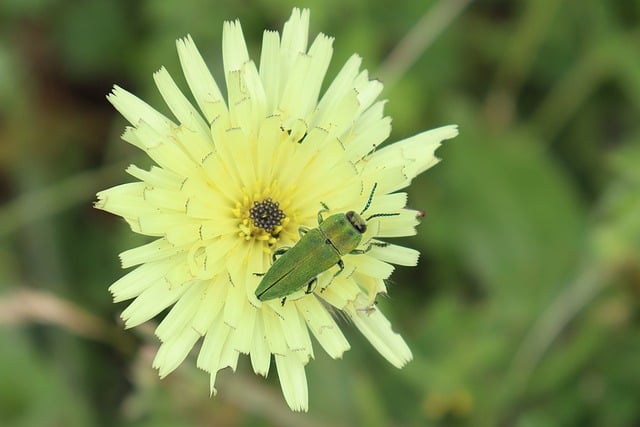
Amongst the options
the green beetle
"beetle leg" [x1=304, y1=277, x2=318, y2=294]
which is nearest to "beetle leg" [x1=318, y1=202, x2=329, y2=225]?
the green beetle

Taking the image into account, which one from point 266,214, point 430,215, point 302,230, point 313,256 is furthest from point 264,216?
point 430,215

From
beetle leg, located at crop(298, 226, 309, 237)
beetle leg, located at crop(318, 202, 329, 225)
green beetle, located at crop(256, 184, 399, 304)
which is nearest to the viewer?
green beetle, located at crop(256, 184, 399, 304)

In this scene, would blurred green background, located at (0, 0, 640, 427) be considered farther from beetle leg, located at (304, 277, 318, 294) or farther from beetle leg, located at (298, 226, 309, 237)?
beetle leg, located at (304, 277, 318, 294)

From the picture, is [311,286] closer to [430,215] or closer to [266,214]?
[266,214]

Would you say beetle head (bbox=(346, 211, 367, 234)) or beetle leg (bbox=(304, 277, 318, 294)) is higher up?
beetle head (bbox=(346, 211, 367, 234))

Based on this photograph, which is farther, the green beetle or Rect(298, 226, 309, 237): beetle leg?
Rect(298, 226, 309, 237): beetle leg

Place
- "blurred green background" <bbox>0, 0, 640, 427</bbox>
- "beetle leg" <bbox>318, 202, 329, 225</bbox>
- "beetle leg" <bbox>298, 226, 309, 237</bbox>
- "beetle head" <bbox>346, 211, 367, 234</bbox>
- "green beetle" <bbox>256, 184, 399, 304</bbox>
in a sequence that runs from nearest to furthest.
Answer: "green beetle" <bbox>256, 184, 399, 304</bbox> → "beetle head" <bbox>346, 211, 367, 234</bbox> → "beetle leg" <bbox>318, 202, 329, 225</bbox> → "beetle leg" <bbox>298, 226, 309, 237</bbox> → "blurred green background" <bbox>0, 0, 640, 427</bbox>

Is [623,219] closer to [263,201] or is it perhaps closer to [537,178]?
[537,178]
